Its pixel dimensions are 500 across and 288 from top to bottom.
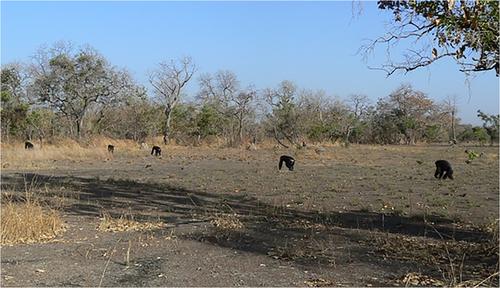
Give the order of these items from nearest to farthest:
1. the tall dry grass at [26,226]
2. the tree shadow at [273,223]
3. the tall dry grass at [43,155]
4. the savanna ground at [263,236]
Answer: the savanna ground at [263,236]
the tree shadow at [273,223]
the tall dry grass at [26,226]
the tall dry grass at [43,155]

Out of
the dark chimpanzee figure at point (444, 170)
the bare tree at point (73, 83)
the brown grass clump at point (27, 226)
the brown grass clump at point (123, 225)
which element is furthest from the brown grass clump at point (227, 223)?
the bare tree at point (73, 83)

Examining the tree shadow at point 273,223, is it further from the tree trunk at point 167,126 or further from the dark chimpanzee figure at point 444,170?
the tree trunk at point 167,126

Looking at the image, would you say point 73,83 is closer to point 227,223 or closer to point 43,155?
point 43,155

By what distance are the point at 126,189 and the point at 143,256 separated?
8787mm

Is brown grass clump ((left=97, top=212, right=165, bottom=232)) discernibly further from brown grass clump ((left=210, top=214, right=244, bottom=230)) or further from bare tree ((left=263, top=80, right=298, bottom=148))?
bare tree ((left=263, top=80, right=298, bottom=148))

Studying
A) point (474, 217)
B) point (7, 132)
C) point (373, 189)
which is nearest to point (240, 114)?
point (7, 132)

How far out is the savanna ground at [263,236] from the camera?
5.73m

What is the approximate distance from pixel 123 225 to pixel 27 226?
1.53m

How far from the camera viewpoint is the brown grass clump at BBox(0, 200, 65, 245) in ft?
24.9

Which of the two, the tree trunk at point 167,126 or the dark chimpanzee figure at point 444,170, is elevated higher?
the tree trunk at point 167,126

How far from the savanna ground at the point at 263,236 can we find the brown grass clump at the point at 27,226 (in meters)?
0.19

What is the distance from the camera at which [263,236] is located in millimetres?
8070

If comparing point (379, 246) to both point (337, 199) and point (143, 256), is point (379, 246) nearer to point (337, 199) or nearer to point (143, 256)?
point (143, 256)

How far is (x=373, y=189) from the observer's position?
15.4m
